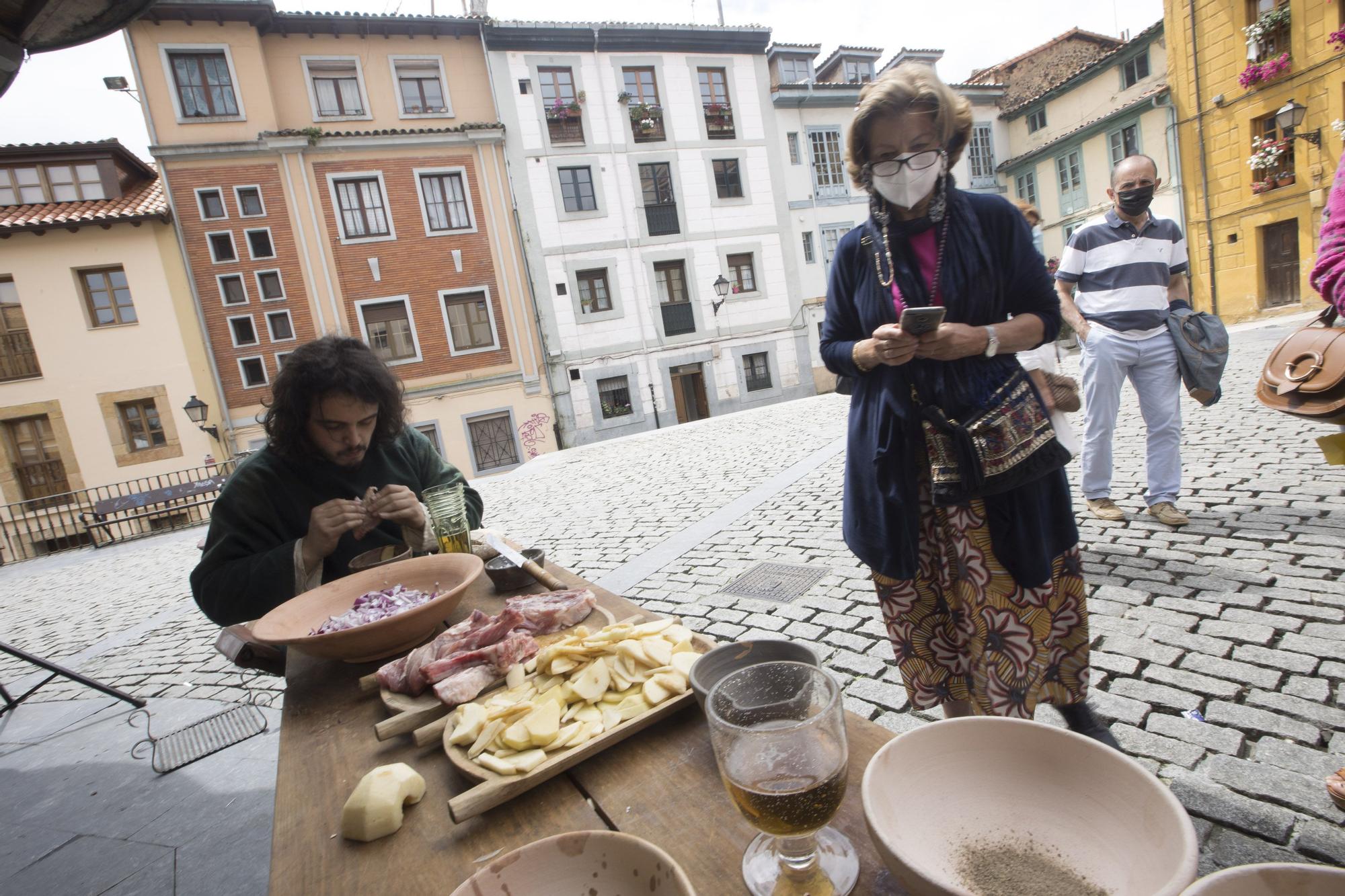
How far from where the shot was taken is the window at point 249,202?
1730 centimetres

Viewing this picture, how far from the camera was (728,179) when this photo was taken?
2123cm

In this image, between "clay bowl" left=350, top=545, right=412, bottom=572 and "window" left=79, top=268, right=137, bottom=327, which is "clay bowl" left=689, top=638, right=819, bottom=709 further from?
"window" left=79, top=268, right=137, bottom=327

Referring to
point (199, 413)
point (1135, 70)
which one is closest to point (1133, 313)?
point (199, 413)

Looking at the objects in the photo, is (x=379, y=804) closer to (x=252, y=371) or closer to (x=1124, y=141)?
(x=252, y=371)

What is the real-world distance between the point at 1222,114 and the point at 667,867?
24197 millimetres

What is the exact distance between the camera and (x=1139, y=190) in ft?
11.6

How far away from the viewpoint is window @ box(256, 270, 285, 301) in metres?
17.6

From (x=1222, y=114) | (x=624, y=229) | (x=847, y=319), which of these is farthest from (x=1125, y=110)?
(x=847, y=319)

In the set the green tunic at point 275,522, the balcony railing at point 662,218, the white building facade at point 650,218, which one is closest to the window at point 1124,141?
the white building facade at point 650,218

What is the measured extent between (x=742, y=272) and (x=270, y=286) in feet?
47.4

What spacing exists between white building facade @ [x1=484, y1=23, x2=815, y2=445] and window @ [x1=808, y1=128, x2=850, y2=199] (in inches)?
60.5

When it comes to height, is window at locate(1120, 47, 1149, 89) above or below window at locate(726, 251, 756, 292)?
above

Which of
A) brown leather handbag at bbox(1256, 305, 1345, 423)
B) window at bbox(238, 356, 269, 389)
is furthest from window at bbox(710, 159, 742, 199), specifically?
brown leather handbag at bbox(1256, 305, 1345, 423)

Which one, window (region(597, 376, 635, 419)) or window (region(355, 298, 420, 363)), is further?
window (region(597, 376, 635, 419))
